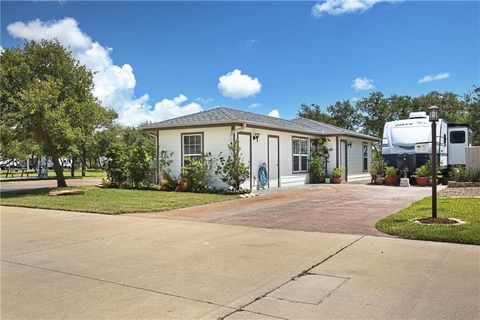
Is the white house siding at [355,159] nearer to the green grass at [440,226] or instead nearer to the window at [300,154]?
the window at [300,154]

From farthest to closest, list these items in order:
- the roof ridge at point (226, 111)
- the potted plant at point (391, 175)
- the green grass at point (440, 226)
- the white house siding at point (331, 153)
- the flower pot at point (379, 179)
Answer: the white house siding at point (331, 153), the flower pot at point (379, 179), the potted plant at point (391, 175), the roof ridge at point (226, 111), the green grass at point (440, 226)

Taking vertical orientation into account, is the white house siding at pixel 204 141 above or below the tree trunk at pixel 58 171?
above

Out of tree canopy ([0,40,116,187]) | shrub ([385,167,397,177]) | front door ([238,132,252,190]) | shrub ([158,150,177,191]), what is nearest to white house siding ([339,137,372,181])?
shrub ([385,167,397,177])

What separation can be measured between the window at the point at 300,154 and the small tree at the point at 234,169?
15.7 feet

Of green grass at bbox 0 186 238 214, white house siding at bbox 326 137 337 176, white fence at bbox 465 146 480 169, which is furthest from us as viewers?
white house siding at bbox 326 137 337 176

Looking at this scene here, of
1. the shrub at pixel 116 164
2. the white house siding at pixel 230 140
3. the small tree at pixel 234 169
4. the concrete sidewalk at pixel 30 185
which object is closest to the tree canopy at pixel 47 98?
the shrub at pixel 116 164

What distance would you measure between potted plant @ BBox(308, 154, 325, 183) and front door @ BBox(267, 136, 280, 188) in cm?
323

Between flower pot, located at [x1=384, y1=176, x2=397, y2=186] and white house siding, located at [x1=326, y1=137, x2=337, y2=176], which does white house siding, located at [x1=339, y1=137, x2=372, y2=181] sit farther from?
flower pot, located at [x1=384, y1=176, x2=397, y2=186]

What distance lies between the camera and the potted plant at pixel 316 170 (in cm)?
2144

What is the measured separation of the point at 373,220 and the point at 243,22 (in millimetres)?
9280

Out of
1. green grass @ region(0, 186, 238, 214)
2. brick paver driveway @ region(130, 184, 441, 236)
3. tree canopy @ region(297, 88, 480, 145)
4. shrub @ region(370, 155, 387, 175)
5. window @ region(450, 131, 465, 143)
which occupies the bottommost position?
brick paver driveway @ region(130, 184, 441, 236)

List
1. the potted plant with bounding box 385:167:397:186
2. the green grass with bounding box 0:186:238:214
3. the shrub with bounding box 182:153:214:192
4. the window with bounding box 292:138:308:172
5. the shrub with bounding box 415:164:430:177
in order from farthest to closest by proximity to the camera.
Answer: the window with bounding box 292:138:308:172 < the potted plant with bounding box 385:167:397:186 < the shrub with bounding box 415:164:430:177 < the shrub with bounding box 182:153:214:192 < the green grass with bounding box 0:186:238:214

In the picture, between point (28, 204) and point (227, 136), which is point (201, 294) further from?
point (227, 136)

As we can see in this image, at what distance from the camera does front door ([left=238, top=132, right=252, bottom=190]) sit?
16.8 metres
